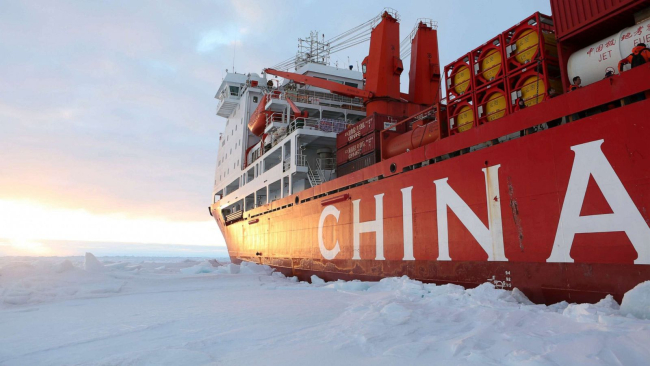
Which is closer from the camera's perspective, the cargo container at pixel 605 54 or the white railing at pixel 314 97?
the cargo container at pixel 605 54

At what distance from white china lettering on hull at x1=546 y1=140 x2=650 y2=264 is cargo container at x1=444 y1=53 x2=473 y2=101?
3261mm

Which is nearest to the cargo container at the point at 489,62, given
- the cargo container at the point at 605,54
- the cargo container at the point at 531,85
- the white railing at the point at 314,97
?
the cargo container at the point at 531,85

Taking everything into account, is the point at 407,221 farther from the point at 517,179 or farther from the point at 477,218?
the point at 517,179

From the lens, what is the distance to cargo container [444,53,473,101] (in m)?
8.53

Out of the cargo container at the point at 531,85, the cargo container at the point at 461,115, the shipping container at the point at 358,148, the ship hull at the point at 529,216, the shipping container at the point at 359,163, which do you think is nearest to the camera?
the ship hull at the point at 529,216

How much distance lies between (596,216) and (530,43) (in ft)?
12.0

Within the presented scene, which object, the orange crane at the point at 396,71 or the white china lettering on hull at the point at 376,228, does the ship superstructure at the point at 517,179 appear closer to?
the white china lettering on hull at the point at 376,228

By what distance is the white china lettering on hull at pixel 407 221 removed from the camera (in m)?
9.01

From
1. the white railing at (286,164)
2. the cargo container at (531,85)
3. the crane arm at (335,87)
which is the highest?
the crane arm at (335,87)

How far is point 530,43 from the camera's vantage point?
7.19 m

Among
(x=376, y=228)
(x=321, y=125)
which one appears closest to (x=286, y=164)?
(x=321, y=125)

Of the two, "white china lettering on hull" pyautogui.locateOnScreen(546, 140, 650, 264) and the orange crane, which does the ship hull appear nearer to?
"white china lettering on hull" pyautogui.locateOnScreen(546, 140, 650, 264)

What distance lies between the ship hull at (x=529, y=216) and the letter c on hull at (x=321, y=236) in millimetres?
972

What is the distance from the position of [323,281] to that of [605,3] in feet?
31.9
